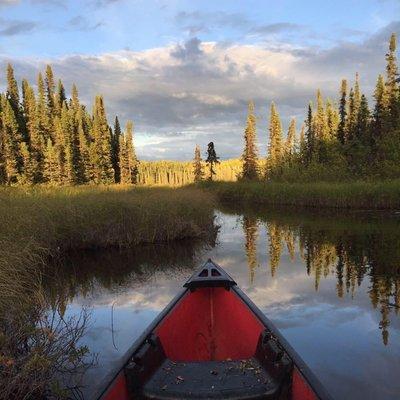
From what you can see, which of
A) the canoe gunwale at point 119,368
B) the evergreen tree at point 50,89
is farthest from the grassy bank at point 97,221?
the evergreen tree at point 50,89

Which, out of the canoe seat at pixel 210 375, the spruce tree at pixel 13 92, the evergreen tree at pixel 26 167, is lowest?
the canoe seat at pixel 210 375

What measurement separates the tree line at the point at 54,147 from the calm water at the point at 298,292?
41636 mm

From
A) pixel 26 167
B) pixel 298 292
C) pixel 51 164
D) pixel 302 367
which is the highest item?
pixel 51 164

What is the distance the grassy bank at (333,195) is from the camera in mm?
28250

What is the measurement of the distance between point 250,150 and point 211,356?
182ft

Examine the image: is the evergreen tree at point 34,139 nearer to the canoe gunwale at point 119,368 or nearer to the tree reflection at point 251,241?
the tree reflection at point 251,241

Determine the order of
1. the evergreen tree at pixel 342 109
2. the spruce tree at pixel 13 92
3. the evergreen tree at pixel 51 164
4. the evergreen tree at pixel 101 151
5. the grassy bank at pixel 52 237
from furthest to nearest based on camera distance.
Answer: the spruce tree at pixel 13 92 → the evergreen tree at pixel 101 151 → the evergreen tree at pixel 342 109 → the evergreen tree at pixel 51 164 → the grassy bank at pixel 52 237

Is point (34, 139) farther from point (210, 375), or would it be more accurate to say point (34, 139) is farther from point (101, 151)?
point (210, 375)

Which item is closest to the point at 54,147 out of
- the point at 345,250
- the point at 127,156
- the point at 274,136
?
the point at 127,156

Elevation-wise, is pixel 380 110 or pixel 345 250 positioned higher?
pixel 380 110

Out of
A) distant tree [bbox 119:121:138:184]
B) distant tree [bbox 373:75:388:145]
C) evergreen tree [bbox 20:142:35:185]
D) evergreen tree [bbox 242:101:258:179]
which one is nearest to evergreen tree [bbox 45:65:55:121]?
distant tree [bbox 119:121:138:184]

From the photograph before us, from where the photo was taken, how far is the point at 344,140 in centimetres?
5522

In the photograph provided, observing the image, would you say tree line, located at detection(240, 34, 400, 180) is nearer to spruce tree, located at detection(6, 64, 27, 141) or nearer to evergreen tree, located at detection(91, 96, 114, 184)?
evergreen tree, located at detection(91, 96, 114, 184)

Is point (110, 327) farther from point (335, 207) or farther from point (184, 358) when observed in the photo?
point (335, 207)
